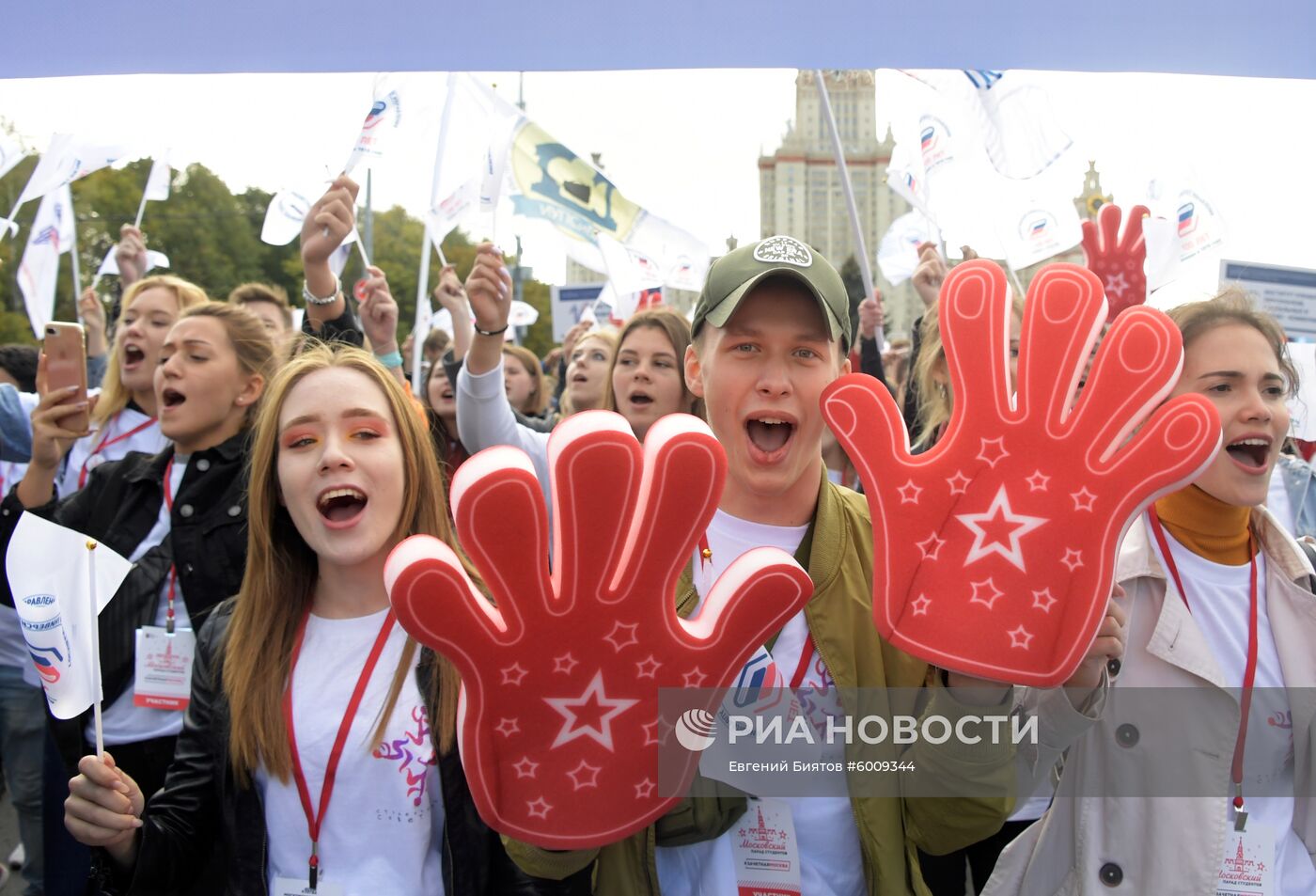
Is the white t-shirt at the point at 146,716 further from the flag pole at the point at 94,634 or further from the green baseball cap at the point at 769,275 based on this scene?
the green baseball cap at the point at 769,275

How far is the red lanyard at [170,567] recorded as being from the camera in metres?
2.84

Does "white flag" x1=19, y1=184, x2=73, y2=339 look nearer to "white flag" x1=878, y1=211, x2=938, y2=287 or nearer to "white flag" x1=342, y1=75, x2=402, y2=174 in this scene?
"white flag" x1=342, y1=75, x2=402, y2=174

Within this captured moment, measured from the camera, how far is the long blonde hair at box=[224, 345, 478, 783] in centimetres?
206

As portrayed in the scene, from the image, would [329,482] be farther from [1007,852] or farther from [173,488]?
[1007,852]

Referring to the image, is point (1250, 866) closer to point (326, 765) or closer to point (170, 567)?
point (326, 765)

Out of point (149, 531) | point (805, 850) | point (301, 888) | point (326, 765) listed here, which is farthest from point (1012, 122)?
point (301, 888)

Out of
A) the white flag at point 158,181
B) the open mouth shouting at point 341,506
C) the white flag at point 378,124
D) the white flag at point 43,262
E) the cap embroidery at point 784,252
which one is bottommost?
the open mouth shouting at point 341,506

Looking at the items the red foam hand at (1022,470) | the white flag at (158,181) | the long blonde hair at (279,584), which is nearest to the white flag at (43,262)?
the white flag at (158,181)

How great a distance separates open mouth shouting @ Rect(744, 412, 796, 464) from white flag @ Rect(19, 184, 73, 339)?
22.5 feet

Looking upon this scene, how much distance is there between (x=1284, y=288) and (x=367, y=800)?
5.77 meters

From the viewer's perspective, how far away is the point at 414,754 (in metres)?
2.04

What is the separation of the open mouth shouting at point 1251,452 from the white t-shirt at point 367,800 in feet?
5.58

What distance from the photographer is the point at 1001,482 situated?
5.98ft

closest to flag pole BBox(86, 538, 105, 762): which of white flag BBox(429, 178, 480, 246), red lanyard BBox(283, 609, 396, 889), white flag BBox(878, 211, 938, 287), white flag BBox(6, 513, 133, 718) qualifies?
white flag BBox(6, 513, 133, 718)
